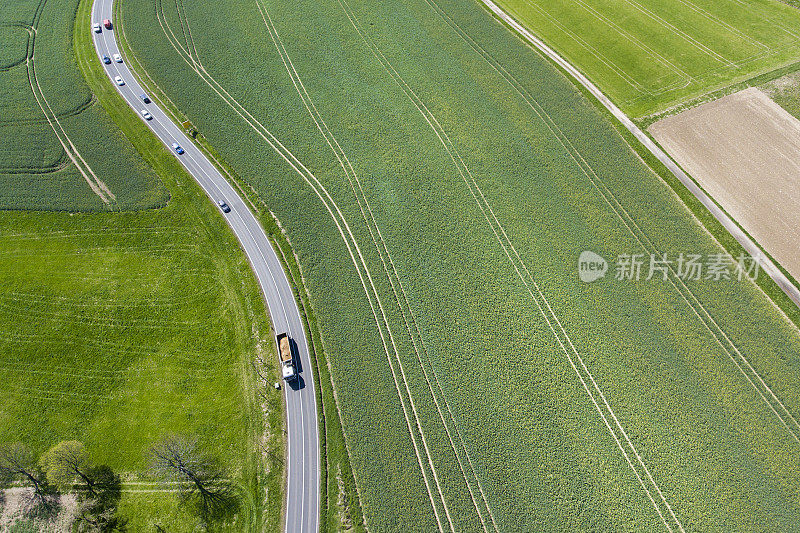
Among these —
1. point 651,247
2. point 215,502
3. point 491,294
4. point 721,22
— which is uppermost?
point 721,22

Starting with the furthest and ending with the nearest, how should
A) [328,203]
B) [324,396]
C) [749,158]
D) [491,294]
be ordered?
[749,158] < [328,203] < [491,294] < [324,396]

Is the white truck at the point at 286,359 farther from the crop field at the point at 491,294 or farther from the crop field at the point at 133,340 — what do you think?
the crop field at the point at 491,294

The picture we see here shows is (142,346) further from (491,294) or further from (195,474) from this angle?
(491,294)

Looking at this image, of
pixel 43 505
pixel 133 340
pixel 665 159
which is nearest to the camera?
pixel 43 505

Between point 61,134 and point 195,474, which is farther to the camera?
point 61,134

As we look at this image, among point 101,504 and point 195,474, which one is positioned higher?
point 101,504


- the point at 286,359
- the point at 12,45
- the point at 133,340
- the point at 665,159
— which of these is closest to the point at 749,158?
the point at 665,159

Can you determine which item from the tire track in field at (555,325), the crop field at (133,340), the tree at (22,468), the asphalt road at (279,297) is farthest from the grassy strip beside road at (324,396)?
the tree at (22,468)
